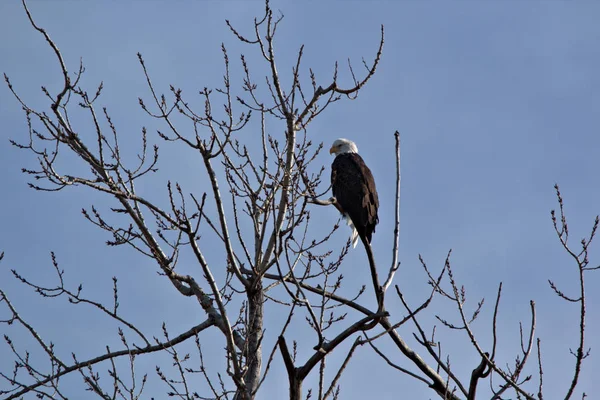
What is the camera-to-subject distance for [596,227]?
13.5ft

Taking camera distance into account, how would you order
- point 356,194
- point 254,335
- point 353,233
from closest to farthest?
1. point 254,335
2. point 356,194
3. point 353,233

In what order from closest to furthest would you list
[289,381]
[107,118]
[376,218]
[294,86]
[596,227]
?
[289,381] < [596,227] < [294,86] < [107,118] < [376,218]

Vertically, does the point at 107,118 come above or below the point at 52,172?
above

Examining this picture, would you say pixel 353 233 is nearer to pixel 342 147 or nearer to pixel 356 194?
pixel 356 194

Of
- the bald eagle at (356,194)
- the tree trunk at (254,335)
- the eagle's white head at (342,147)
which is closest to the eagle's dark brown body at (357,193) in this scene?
the bald eagle at (356,194)

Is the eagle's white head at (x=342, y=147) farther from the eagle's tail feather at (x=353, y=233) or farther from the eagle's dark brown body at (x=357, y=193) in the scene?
the eagle's tail feather at (x=353, y=233)

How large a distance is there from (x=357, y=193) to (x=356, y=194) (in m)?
0.02

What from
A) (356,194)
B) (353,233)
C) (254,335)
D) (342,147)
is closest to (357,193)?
(356,194)

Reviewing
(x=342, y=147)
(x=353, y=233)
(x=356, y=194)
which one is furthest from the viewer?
(x=342, y=147)

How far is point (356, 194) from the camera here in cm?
805

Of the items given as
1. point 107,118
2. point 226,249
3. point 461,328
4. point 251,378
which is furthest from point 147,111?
point 461,328

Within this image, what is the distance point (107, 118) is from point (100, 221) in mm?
758

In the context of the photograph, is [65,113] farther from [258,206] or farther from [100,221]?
[258,206]

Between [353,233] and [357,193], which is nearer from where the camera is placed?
[357,193]
